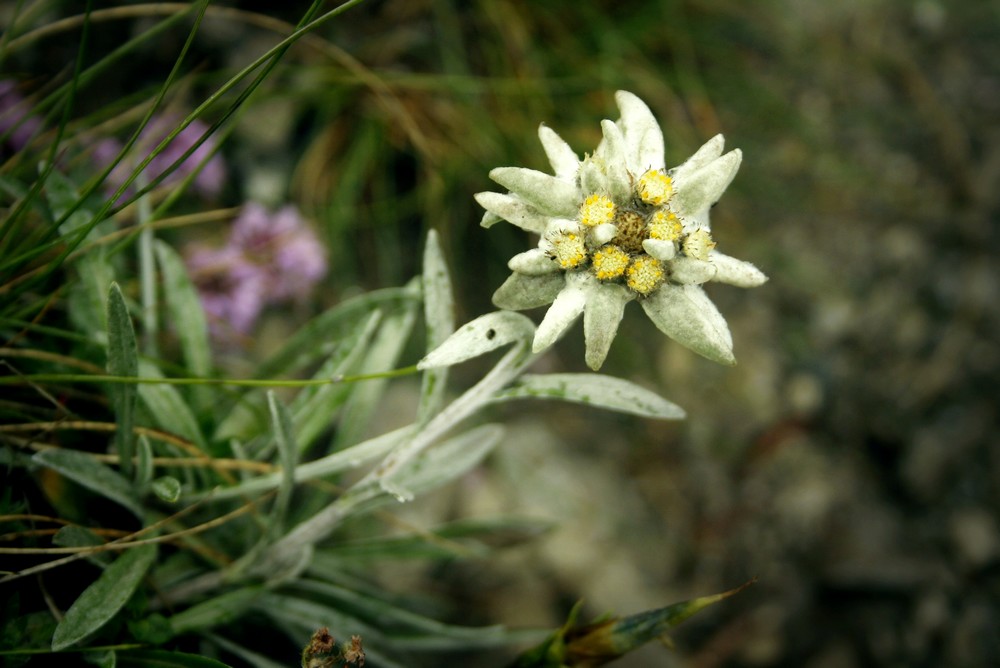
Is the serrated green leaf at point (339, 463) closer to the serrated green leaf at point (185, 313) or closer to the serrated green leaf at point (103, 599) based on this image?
the serrated green leaf at point (103, 599)

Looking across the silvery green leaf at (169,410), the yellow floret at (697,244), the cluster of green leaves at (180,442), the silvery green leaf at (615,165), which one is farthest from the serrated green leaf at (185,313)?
the yellow floret at (697,244)

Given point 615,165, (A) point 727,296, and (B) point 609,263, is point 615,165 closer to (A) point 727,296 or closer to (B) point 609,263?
(B) point 609,263

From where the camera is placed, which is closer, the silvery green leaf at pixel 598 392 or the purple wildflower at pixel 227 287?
the silvery green leaf at pixel 598 392

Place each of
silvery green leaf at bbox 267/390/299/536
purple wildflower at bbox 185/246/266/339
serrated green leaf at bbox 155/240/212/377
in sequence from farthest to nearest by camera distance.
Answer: purple wildflower at bbox 185/246/266/339 → serrated green leaf at bbox 155/240/212/377 → silvery green leaf at bbox 267/390/299/536

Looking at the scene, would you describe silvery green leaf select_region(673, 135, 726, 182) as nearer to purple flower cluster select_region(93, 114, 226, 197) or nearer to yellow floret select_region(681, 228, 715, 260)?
yellow floret select_region(681, 228, 715, 260)

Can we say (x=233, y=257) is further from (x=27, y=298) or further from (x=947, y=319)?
(x=947, y=319)

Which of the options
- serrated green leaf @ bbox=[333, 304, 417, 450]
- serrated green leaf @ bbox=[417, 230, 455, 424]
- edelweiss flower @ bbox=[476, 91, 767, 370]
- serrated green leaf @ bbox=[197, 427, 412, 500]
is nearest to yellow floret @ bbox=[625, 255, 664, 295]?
edelweiss flower @ bbox=[476, 91, 767, 370]

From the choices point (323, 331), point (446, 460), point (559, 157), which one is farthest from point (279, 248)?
point (559, 157)
